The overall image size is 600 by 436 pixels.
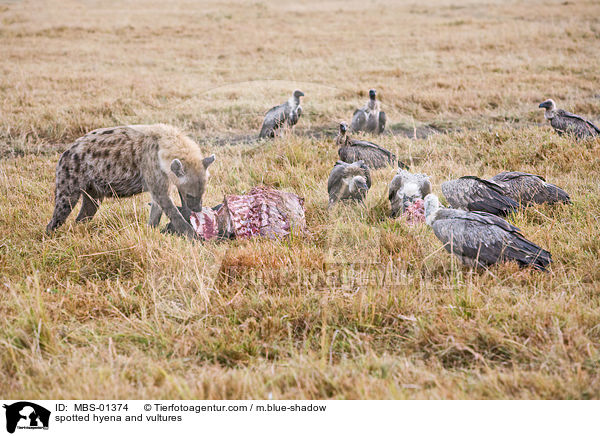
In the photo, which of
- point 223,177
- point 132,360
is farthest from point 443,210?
point 132,360

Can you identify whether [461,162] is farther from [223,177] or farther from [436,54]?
[436,54]

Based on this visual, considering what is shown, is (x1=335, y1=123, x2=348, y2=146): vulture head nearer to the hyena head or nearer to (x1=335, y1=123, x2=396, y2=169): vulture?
(x1=335, y1=123, x2=396, y2=169): vulture

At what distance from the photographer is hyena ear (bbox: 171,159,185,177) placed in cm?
319

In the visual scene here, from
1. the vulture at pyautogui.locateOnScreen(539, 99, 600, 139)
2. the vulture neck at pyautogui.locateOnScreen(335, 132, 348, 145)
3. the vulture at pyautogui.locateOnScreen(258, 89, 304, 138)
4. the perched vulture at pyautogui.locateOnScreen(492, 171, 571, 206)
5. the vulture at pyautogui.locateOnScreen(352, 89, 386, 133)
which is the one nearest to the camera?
the perched vulture at pyautogui.locateOnScreen(492, 171, 571, 206)

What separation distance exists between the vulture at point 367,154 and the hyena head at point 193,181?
151 centimetres

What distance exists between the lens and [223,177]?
3.66 meters

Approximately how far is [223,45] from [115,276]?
14.1m

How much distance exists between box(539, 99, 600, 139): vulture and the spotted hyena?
14.8 ft

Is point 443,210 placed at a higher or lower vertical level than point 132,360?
higher

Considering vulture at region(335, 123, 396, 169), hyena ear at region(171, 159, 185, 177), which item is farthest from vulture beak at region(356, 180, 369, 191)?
hyena ear at region(171, 159, 185, 177)

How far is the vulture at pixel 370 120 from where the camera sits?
632cm
